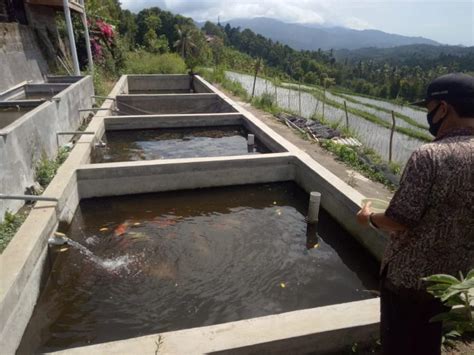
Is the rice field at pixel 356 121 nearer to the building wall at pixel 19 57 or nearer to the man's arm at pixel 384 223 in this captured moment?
the man's arm at pixel 384 223

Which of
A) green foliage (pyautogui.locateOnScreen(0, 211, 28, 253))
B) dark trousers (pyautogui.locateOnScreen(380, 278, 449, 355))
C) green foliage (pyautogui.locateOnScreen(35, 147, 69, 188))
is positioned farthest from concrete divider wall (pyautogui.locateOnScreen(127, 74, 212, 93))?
dark trousers (pyautogui.locateOnScreen(380, 278, 449, 355))

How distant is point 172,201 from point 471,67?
208ft

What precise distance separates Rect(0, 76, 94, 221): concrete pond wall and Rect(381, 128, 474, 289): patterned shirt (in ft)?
13.5

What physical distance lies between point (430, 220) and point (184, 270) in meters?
3.09

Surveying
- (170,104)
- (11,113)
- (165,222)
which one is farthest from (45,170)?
(170,104)

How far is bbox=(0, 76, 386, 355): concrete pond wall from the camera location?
2654 millimetres

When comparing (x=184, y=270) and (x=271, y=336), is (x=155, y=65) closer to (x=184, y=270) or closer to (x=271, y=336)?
(x=184, y=270)

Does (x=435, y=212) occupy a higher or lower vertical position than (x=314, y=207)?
higher

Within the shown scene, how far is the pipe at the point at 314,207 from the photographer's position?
5047 millimetres

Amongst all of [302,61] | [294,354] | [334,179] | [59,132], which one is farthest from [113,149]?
[302,61]

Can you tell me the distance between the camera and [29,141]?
202 inches

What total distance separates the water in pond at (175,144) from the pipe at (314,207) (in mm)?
3395

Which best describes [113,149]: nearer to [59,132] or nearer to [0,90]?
[59,132]

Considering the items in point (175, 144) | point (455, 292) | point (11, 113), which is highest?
point (455, 292)
